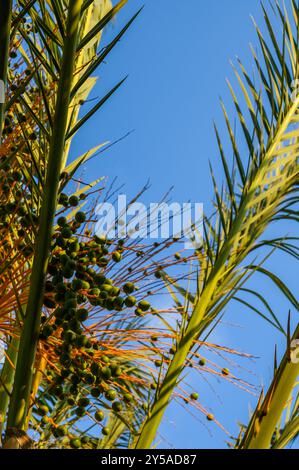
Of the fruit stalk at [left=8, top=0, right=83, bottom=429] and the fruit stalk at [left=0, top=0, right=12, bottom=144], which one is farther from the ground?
the fruit stalk at [left=0, top=0, right=12, bottom=144]

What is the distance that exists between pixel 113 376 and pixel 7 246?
0.49m

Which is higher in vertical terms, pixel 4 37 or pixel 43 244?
pixel 4 37

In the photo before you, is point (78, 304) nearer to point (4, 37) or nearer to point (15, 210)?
point (15, 210)

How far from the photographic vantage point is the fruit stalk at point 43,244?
1168 mm

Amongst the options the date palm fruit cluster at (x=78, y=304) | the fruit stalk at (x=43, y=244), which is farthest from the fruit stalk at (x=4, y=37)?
the date palm fruit cluster at (x=78, y=304)

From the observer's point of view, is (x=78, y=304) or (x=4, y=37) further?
(x=78, y=304)

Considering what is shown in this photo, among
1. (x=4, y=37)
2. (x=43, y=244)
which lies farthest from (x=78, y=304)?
(x=4, y=37)

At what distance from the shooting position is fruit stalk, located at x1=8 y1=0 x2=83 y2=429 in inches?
46.0

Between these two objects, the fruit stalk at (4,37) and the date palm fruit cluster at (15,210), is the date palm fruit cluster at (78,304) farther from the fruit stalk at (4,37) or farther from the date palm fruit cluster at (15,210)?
the fruit stalk at (4,37)

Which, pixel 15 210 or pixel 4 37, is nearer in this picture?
pixel 4 37

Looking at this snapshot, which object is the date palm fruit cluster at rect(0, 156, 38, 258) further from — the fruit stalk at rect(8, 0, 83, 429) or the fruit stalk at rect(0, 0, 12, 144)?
the fruit stalk at rect(0, 0, 12, 144)

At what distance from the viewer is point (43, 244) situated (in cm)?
122

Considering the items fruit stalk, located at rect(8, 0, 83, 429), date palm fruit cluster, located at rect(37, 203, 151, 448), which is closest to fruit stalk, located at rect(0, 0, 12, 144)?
fruit stalk, located at rect(8, 0, 83, 429)
